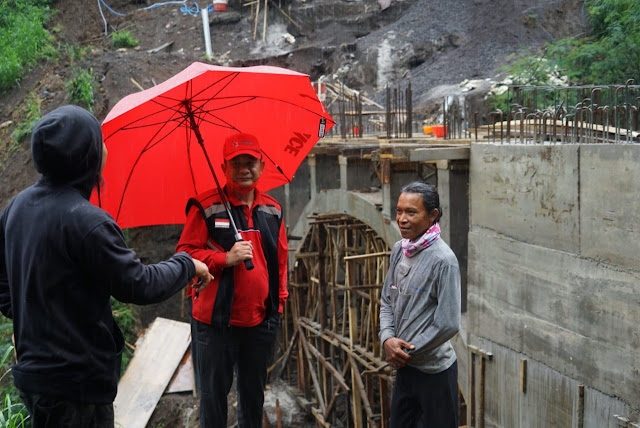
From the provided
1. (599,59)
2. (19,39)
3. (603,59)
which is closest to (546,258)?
(603,59)

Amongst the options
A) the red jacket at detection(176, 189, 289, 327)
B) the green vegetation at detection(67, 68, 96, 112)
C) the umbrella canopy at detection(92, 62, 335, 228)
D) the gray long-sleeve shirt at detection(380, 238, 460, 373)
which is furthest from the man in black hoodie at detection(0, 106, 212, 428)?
the green vegetation at detection(67, 68, 96, 112)

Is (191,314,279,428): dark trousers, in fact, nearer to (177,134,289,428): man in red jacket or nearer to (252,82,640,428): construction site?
(177,134,289,428): man in red jacket

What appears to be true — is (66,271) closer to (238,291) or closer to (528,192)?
(238,291)

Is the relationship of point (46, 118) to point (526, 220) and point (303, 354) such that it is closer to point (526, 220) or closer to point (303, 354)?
point (526, 220)

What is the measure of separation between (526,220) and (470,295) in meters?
1.28

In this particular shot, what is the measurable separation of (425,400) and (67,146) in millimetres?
2250

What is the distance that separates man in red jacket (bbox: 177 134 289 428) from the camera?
3.43 meters

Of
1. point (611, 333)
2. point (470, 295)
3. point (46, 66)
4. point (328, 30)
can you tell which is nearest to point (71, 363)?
point (611, 333)

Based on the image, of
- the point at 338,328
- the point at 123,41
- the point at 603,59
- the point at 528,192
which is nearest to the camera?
→ the point at 528,192

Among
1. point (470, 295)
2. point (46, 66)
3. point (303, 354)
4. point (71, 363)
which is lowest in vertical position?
point (303, 354)

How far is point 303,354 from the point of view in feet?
43.6

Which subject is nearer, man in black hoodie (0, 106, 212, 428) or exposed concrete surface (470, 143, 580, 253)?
man in black hoodie (0, 106, 212, 428)

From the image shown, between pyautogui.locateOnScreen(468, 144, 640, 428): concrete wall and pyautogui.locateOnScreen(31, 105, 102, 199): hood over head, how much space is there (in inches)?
155

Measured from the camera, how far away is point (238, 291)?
11.3 feet
